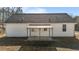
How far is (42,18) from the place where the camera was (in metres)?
2.88

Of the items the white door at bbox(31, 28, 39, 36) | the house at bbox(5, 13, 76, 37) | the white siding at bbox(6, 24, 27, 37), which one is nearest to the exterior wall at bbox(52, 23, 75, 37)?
the house at bbox(5, 13, 76, 37)

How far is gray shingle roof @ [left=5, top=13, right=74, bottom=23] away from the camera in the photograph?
2885 millimetres

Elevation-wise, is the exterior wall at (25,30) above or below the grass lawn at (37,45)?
above

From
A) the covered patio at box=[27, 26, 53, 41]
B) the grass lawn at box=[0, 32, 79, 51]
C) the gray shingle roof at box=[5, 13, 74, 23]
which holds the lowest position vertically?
the grass lawn at box=[0, 32, 79, 51]

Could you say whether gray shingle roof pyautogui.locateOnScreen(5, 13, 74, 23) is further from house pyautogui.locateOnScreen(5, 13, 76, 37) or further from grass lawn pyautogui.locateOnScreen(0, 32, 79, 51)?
grass lawn pyautogui.locateOnScreen(0, 32, 79, 51)

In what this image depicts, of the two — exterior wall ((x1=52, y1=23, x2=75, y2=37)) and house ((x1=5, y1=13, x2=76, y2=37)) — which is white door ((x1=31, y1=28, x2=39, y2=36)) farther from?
exterior wall ((x1=52, y1=23, x2=75, y2=37))

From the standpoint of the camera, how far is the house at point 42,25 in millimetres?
2873

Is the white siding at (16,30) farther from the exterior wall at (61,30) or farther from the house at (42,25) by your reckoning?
the exterior wall at (61,30)

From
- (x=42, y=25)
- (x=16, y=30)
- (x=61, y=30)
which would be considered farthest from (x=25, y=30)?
(x=61, y=30)

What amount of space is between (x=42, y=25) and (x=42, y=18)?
9cm

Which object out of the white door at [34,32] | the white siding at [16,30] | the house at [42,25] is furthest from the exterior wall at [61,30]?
the white siding at [16,30]

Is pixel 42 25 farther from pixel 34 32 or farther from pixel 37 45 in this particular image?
pixel 37 45

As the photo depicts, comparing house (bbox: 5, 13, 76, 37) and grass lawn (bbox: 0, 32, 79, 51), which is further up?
house (bbox: 5, 13, 76, 37)
